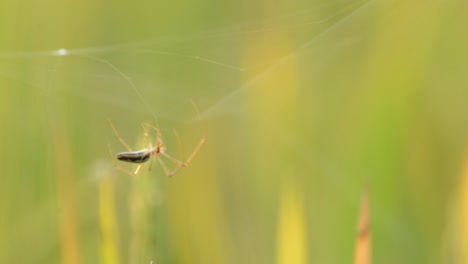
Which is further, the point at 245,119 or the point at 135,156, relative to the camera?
the point at 245,119

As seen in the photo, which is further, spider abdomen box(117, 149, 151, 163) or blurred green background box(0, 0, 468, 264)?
blurred green background box(0, 0, 468, 264)

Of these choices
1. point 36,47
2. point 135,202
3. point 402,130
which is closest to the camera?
point 135,202

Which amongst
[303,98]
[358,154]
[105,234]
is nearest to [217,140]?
[303,98]

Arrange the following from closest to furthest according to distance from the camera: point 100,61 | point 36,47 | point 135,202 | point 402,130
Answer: point 135,202
point 100,61
point 402,130
point 36,47

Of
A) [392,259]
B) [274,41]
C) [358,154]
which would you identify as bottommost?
[392,259]

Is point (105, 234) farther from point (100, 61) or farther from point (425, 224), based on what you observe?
point (425, 224)

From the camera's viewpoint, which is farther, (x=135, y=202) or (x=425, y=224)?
(x=425, y=224)

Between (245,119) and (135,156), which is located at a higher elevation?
(245,119)

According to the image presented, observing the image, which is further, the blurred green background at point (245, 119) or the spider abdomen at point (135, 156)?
the blurred green background at point (245, 119)
